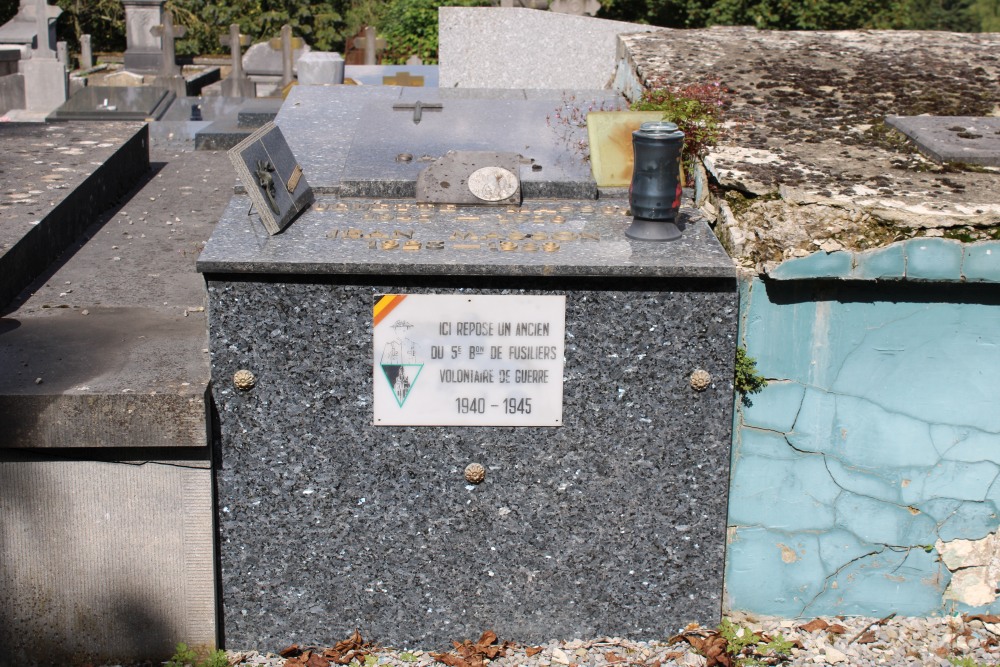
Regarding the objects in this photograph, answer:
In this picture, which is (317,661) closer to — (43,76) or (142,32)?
(43,76)

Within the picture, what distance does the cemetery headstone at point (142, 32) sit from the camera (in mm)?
20500

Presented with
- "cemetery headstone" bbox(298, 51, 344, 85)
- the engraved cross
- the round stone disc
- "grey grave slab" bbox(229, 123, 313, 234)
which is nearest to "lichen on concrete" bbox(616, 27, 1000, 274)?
the round stone disc

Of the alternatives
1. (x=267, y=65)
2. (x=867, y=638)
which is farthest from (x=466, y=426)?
(x=267, y=65)

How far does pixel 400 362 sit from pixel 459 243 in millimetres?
485

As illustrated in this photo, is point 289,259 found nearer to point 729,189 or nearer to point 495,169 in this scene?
point 495,169

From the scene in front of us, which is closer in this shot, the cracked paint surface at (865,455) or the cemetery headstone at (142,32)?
Answer: the cracked paint surface at (865,455)

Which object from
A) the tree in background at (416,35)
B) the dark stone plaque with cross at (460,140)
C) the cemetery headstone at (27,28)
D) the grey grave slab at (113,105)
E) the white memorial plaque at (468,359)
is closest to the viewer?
the white memorial plaque at (468,359)

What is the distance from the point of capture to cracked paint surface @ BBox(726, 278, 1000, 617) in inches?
151

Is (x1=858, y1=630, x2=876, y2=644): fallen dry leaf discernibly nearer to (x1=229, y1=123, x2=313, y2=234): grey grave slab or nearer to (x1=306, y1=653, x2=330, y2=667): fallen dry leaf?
(x1=306, y1=653, x2=330, y2=667): fallen dry leaf

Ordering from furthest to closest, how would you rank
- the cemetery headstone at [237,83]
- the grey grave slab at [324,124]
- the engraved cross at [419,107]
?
1. the cemetery headstone at [237,83]
2. the engraved cross at [419,107]
3. the grey grave slab at [324,124]

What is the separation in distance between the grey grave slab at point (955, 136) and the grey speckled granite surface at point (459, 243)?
1088 millimetres

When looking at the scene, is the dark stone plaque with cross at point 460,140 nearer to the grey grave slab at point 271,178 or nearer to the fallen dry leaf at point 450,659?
the grey grave slab at point 271,178

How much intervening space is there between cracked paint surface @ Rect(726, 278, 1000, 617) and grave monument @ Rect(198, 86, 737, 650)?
0.81ft

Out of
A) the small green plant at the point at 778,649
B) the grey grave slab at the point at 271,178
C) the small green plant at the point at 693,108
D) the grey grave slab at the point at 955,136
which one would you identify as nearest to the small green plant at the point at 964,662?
the small green plant at the point at 778,649
